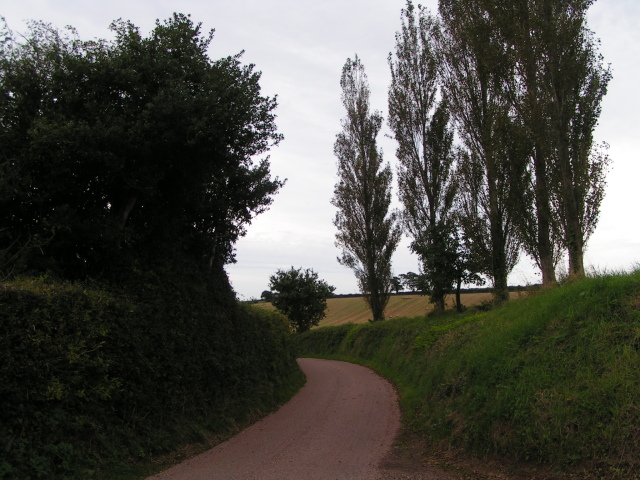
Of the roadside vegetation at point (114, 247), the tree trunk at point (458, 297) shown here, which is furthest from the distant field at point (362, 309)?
the roadside vegetation at point (114, 247)

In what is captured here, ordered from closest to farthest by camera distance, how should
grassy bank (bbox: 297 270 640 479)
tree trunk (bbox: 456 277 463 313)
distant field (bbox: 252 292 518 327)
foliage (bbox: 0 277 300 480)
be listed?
1. grassy bank (bbox: 297 270 640 479)
2. foliage (bbox: 0 277 300 480)
3. tree trunk (bbox: 456 277 463 313)
4. distant field (bbox: 252 292 518 327)

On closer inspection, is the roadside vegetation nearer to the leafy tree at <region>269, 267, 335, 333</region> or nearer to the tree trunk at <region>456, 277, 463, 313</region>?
the tree trunk at <region>456, 277, 463, 313</region>

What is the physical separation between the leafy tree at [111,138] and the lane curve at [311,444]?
422cm

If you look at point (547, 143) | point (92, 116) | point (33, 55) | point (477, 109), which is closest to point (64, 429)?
point (92, 116)

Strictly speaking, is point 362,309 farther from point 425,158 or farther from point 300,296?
point 425,158

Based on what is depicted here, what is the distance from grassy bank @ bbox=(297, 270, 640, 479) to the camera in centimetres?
569

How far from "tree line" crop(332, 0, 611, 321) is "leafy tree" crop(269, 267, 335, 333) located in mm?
10074

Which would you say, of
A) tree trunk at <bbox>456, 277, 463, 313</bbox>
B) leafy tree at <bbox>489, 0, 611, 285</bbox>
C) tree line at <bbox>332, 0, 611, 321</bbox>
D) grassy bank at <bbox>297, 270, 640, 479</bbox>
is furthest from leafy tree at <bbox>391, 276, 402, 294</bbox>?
grassy bank at <bbox>297, 270, 640, 479</bbox>

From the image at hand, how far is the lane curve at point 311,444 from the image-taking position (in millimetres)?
7465

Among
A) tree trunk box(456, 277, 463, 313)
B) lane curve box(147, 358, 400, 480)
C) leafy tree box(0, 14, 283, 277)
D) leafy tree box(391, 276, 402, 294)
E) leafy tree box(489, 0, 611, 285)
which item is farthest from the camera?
leafy tree box(391, 276, 402, 294)

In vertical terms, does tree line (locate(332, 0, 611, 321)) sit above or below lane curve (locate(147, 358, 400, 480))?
above

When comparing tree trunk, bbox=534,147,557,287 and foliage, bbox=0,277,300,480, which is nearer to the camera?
foliage, bbox=0,277,300,480

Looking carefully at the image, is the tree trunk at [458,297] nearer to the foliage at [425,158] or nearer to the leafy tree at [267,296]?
the foliage at [425,158]

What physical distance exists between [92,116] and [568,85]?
48.6 ft
